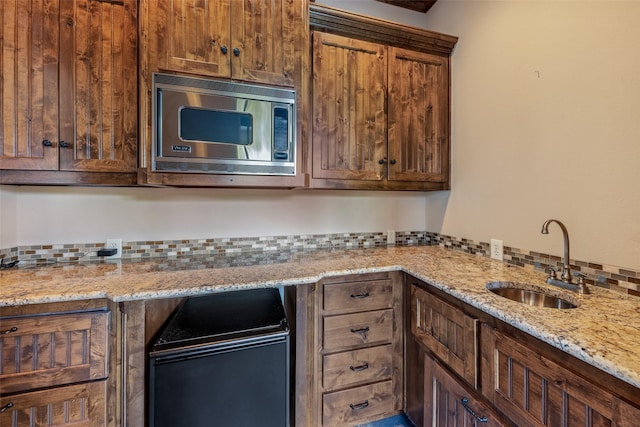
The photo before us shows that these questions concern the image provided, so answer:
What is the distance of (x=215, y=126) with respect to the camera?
1.45 metres

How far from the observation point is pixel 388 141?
1903 mm

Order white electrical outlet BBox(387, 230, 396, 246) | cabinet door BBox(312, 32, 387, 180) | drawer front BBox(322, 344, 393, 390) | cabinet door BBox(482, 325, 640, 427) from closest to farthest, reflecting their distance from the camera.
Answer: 1. cabinet door BBox(482, 325, 640, 427)
2. drawer front BBox(322, 344, 393, 390)
3. cabinet door BBox(312, 32, 387, 180)
4. white electrical outlet BBox(387, 230, 396, 246)

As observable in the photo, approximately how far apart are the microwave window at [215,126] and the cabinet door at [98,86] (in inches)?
12.1

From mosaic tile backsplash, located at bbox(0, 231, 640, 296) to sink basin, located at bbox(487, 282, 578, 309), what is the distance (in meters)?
0.20

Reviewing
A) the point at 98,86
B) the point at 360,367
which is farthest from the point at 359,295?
the point at 98,86

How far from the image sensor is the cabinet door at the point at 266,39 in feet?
4.88

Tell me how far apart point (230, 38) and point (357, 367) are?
1.94 m

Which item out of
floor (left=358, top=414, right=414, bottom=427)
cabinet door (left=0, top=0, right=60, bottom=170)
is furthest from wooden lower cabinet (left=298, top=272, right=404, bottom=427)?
cabinet door (left=0, top=0, right=60, bottom=170)

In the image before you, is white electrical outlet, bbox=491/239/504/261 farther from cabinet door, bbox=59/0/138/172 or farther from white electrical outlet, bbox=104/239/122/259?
white electrical outlet, bbox=104/239/122/259

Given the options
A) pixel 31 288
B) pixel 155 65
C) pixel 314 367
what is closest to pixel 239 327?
pixel 314 367

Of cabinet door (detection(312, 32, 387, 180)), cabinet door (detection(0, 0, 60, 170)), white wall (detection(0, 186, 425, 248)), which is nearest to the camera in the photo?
cabinet door (detection(0, 0, 60, 170))

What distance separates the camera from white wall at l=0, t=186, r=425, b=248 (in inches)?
63.9

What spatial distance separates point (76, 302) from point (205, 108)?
40.6 inches

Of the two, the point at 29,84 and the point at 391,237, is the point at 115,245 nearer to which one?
the point at 29,84
